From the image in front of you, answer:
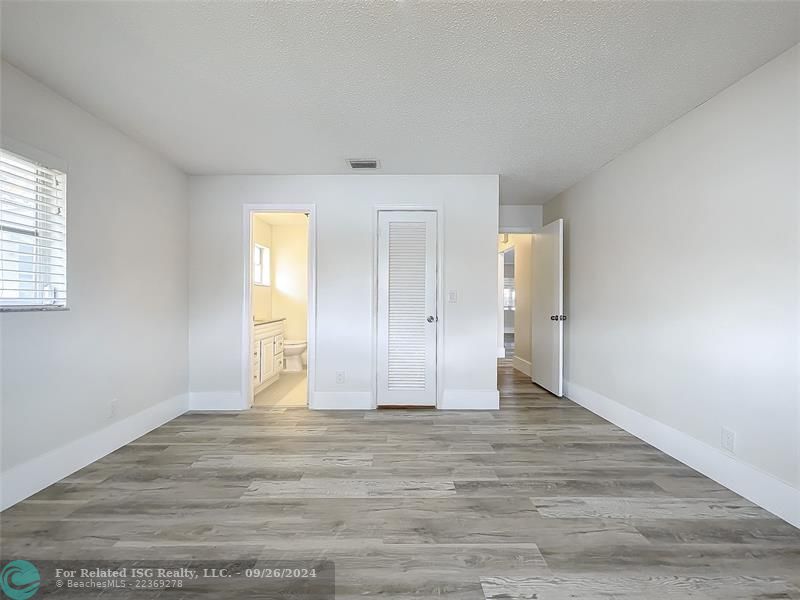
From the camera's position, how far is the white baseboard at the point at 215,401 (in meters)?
3.91

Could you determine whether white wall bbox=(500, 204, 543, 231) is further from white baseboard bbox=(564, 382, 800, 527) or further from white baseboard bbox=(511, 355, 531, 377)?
white baseboard bbox=(564, 382, 800, 527)

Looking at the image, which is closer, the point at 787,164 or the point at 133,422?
the point at 787,164

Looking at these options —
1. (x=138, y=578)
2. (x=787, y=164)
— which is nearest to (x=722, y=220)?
(x=787, y=164)

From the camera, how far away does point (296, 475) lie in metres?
2.44

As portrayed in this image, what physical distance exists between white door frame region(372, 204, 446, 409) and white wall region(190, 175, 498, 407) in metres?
0.04

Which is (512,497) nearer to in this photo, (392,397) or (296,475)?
(296,475)

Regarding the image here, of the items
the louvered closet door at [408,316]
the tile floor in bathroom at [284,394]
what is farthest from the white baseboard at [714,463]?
the tile floor in bathroom at [284,394]

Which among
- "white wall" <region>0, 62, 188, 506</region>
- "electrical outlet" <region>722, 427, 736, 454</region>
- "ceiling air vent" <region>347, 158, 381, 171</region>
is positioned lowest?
"electrical outlet" <region>722, 427, 736, 454</region>

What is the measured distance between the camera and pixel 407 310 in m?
4.00

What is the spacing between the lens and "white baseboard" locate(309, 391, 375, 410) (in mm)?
3924

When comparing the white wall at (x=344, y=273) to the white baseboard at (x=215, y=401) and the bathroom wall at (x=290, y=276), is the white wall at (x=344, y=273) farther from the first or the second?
the bathroom wall at (x=290, y=276)

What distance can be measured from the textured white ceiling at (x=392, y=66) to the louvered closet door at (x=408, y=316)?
3.53 feet

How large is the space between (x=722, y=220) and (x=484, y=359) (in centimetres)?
226

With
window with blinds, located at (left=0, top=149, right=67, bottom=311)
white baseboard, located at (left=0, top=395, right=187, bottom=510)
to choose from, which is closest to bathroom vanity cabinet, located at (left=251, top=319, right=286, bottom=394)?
white baseboard, located at (left=0, top=395, right=187, bottom=510)
